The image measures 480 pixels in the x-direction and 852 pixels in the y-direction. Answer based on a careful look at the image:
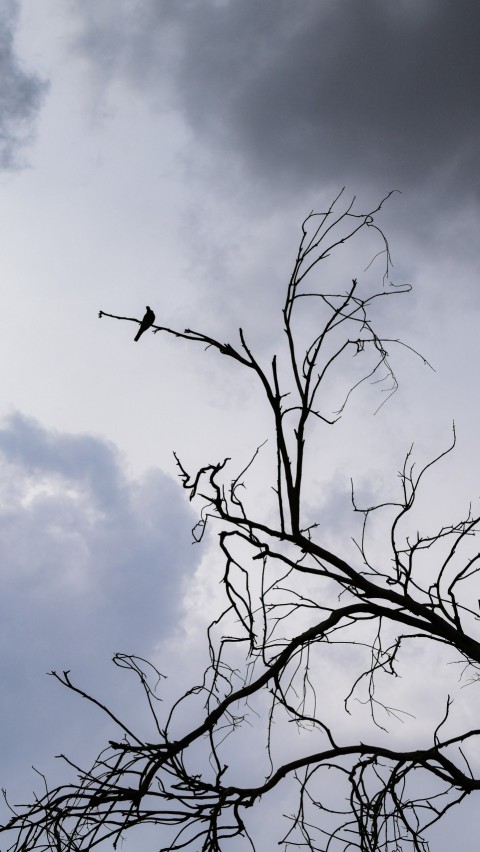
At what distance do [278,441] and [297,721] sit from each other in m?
1.67

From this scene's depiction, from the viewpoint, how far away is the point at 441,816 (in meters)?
3.96

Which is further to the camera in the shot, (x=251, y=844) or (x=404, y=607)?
(x=404, y=607)

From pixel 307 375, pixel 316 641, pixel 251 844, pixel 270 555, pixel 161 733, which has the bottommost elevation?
pixel 251 844

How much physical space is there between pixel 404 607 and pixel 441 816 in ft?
4.02

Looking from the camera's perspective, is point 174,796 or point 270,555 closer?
point 174,796

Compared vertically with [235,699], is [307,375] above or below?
above

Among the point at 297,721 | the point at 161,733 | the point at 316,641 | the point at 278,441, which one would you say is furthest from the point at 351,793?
the point at 278,441

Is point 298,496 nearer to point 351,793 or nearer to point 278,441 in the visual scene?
point 278,441

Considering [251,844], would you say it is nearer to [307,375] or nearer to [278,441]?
[278,441]

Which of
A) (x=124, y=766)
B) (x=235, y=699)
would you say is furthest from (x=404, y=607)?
(x=124, y=766)

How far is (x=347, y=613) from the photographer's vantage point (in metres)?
3.91

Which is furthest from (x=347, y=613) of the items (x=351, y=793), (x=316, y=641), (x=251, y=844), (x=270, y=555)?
(x=251, y=844)

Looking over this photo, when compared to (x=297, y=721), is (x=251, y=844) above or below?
below

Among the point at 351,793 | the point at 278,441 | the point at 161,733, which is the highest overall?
the point at 278,441
